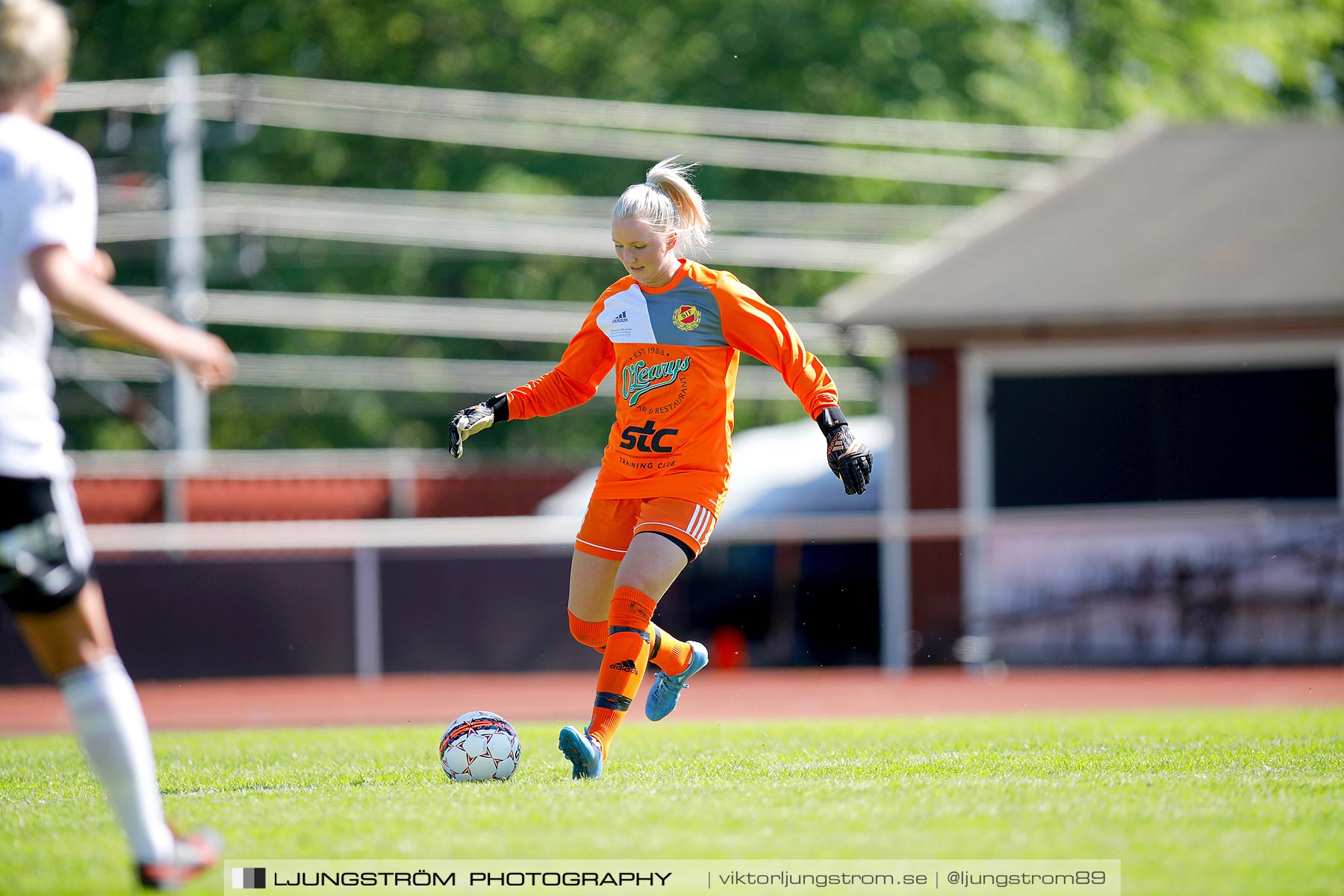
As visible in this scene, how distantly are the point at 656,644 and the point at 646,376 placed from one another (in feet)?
3.75

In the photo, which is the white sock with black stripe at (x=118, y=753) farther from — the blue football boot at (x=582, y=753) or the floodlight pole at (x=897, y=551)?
the floodlight pole at (x=897, y=551)

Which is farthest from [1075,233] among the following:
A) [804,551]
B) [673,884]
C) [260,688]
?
[673,884]

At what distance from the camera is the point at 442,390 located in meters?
34.1

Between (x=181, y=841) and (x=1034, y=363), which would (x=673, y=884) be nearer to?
(x=181, y=841)

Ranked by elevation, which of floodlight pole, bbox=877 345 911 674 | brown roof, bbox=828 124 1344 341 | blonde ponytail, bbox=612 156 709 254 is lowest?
blonde ponytail, bbox=612 156 709 254

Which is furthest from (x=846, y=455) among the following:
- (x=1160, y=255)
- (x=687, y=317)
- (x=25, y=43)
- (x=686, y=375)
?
(x=1160, y=255)

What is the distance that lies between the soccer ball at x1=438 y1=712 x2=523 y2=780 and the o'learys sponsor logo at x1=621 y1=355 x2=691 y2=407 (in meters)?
1.40

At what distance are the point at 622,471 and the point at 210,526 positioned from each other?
15.3 meters

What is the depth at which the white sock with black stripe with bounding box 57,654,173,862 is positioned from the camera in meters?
4.12

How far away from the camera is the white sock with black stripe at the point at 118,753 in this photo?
4121mm

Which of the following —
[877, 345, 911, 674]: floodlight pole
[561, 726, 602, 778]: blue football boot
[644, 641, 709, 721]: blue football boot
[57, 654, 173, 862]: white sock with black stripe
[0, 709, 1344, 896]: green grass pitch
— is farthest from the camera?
[877, 345, 911, 674]: floodlight pole

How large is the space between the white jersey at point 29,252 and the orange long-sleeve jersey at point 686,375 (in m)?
2.68

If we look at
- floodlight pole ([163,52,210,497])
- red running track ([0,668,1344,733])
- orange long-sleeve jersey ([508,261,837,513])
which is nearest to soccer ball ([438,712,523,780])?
orange long-sleeve jersey ([508,261,837,513])

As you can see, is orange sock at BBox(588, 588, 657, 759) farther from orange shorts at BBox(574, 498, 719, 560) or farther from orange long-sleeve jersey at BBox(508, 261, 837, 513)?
orange long-sleeve jersey at BBox(508, 261, 837, 513)
